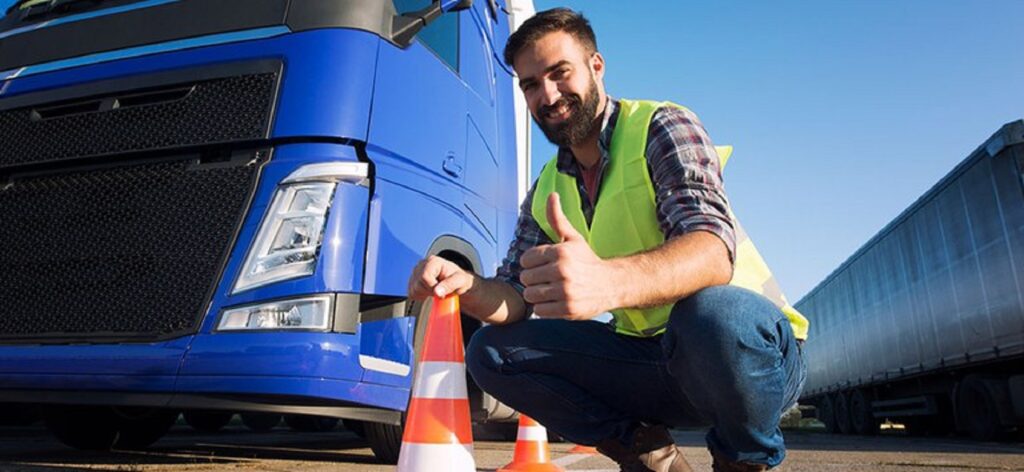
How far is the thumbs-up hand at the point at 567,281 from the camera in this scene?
4.71ft

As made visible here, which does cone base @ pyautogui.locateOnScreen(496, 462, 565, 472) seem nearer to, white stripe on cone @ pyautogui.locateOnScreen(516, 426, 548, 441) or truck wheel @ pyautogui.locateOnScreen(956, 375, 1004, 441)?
white stripe on cone @ pyautogui.locateOnScreen(516, 426, 548, 441)

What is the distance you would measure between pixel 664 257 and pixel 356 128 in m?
1.69

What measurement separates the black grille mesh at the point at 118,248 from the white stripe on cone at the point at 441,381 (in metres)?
Answer: 1.26

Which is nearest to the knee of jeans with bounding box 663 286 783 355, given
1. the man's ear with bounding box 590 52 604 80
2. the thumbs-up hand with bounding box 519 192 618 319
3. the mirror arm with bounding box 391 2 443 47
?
the thumbs-up hand with bounding box 519 192 618 319

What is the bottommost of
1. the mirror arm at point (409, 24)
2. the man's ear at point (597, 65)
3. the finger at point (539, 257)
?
the finger at point (539, 257)

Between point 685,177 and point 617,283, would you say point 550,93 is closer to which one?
point 685,177

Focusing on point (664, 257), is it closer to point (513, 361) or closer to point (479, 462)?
point (513, 361)

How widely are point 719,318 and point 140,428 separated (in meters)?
4.35

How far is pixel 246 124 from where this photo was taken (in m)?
2.93

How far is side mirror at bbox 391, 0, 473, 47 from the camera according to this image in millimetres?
3240

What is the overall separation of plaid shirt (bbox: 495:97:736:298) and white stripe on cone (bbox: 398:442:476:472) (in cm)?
62

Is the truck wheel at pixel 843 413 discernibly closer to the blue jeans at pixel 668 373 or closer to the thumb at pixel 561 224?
the blue jeans at pixel 668 373

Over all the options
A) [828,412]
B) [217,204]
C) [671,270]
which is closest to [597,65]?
[671,270]

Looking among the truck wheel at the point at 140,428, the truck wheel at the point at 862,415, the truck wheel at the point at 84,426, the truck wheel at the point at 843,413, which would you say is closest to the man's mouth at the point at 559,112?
the truck wheel at the point at 140,428
